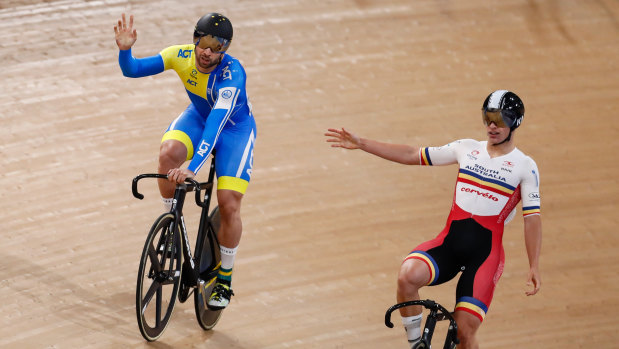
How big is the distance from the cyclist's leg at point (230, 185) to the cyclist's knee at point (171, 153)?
0.18 meters

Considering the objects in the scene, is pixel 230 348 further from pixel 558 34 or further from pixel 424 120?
pixel 558 34

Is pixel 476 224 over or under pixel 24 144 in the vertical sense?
over

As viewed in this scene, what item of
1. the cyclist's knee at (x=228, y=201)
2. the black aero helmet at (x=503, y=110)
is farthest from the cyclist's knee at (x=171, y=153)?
the black aero helmet at (x=503, y=110)

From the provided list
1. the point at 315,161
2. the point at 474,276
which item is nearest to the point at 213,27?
the point at 474,276

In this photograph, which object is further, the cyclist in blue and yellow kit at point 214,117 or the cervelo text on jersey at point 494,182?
the cyclist in blue and yellow kit at point 214,117

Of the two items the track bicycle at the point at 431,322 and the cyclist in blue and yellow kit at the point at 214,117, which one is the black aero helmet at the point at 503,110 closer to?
the track bicycle at the point at 431,322

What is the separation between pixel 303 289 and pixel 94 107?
2.45 meters

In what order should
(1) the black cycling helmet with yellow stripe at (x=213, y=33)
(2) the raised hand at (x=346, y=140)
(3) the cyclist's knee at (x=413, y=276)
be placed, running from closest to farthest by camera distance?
(3) the cyclist's knee at (x=413, y=276)
(2) the raised hand at (x=346, y=140)
(1) the black cycling helmet with yellow stripe at (x=213, y=33)

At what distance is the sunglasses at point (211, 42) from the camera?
4320 mm

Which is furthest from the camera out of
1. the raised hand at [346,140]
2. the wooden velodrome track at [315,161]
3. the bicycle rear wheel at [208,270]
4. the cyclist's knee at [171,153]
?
the wooden velodrome track at [315,161]

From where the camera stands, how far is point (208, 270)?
474 cm

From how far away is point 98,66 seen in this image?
7223 millimetres

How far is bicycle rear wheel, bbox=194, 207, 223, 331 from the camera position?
4.65 metres

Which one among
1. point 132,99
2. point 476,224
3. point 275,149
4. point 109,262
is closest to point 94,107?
point 132,99
